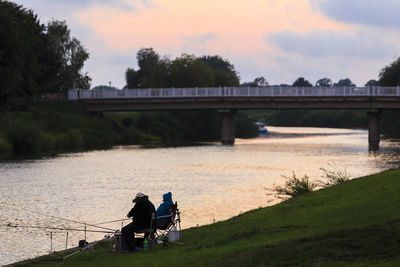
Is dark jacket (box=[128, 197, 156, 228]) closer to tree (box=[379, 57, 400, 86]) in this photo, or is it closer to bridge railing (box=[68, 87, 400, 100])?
bridge railing (box=[68, 87, 400, 100])

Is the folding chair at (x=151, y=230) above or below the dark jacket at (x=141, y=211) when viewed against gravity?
below

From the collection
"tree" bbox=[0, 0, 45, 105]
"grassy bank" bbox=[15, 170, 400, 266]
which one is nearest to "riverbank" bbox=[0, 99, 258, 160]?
"tree" bbox=[0, 0, 45, 105]

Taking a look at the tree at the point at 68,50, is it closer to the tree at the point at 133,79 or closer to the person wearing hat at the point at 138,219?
the tree at the point at 133,79

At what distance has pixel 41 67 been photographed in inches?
3671

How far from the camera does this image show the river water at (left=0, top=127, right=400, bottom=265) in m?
30.2

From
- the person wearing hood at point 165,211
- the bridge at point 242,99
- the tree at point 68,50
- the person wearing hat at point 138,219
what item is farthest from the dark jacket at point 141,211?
Result: the tree at point 68,50

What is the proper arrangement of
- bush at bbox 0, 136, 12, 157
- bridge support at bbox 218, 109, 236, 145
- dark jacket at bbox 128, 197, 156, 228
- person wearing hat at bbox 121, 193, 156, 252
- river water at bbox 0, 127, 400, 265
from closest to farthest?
person wearing hat at bbox 121, 193, 156, 252 → dark jacket at bbox 128, 197, 156, 228 → river water at bbox 0, 127, 400, 265 → bush at bbox 0, 136, 12, 157 → bridge support at bbox 218, 109, 236, 145

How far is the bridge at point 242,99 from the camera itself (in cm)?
9131

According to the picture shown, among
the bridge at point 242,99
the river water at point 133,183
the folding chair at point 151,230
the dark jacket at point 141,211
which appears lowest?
the river water at point 133,183

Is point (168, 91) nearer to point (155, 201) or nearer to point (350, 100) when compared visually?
point (350, 100)

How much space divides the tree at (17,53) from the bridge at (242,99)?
11.2 meters

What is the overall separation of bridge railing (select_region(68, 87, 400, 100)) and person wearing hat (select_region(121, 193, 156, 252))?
72849mm

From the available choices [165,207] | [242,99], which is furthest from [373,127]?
[165,207]

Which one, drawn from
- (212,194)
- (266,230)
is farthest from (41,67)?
(266,230)
